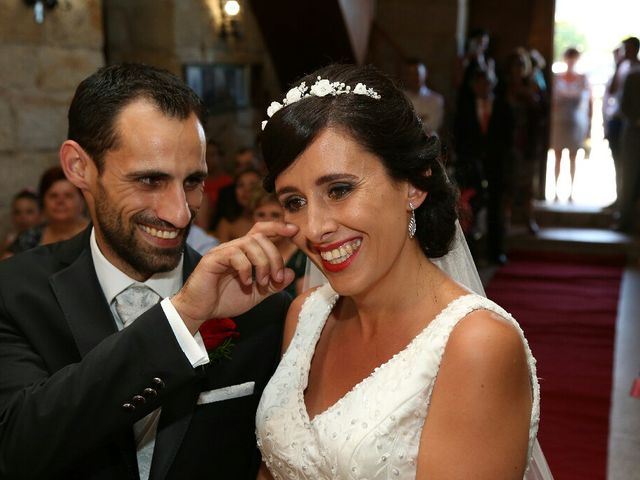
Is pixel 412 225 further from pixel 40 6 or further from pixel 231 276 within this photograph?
pixel 40 6

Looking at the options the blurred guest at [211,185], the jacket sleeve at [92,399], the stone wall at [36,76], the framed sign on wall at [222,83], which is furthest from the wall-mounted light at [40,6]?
the jacket sleeve at [92,399]

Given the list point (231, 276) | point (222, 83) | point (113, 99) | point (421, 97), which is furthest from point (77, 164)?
point (421, 97)

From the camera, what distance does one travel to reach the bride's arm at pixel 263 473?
6.45ft

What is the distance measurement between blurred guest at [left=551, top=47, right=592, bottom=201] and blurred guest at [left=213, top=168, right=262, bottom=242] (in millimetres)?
5400

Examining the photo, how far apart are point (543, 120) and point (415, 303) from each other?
7.81m

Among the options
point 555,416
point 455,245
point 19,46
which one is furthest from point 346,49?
point 455,245

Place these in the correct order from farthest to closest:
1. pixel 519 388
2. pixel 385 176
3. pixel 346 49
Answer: pixel 346 49 < pixel 385 176 < pixel 519 388

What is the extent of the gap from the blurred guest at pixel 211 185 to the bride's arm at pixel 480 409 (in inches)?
147

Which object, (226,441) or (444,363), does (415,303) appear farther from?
(226,441)

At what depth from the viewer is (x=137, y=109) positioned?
1777 millimetres

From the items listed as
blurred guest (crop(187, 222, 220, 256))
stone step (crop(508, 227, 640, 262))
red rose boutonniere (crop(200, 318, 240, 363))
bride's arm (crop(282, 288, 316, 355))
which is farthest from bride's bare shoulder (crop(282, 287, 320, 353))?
stone step (crop(508, 227, 640, 262))

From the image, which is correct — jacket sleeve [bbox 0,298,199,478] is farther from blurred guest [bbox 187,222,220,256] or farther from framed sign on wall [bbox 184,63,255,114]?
framed sign on wall [bbox 184,63,255,114]

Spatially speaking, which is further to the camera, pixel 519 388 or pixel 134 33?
pixel 134 33

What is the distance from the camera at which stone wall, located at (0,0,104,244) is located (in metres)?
4.49
